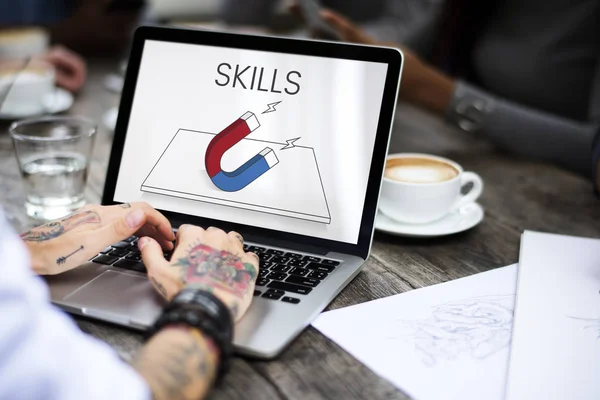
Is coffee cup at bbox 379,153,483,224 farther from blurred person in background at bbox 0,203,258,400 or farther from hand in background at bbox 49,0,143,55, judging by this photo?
hand in background at bbox 49,0,143,55

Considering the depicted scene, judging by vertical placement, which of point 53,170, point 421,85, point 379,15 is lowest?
point 379,15

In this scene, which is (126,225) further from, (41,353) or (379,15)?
(379,15)

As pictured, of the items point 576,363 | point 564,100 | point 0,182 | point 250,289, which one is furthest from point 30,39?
point 576,363

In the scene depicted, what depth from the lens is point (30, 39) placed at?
5.19 ft

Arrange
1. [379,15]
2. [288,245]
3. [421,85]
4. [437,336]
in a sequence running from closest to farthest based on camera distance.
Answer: [437,336], [288,245], [421,85], [379,15]

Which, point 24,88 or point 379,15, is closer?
point 24,88

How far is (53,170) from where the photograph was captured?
34.5 inches

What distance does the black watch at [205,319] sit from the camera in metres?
0.49

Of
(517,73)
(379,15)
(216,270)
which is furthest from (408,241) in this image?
(379,15)

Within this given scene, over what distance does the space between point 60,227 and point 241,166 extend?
22cm

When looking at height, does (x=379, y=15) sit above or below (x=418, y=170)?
below

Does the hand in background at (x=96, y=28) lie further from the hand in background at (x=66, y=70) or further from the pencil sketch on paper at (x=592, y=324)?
the pencil sketch on paper at (x=592, y=324)

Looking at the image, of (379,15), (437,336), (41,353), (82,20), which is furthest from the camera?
(379,15)

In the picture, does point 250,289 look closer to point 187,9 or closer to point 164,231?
point 164,231
